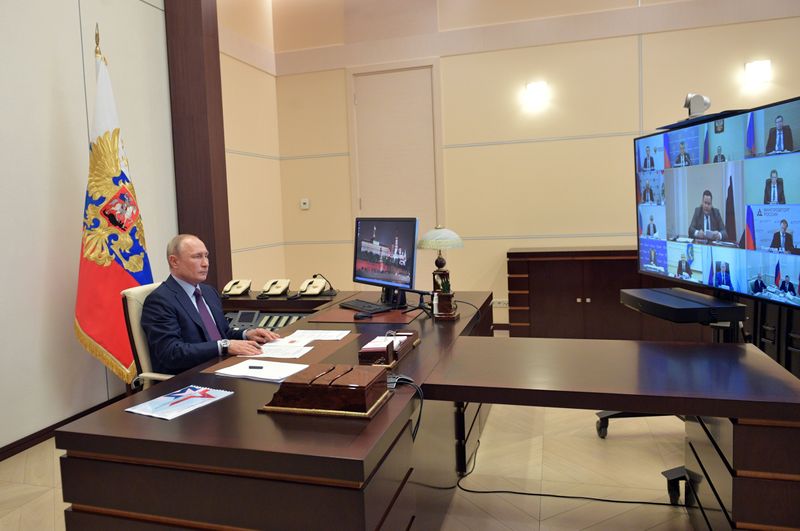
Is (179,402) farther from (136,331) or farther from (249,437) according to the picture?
(136,331)

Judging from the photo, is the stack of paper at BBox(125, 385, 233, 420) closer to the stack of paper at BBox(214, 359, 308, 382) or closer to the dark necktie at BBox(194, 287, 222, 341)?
the stack of paper at BBox(214, 359, 308, 382)

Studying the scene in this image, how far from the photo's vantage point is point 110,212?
3.62 meters

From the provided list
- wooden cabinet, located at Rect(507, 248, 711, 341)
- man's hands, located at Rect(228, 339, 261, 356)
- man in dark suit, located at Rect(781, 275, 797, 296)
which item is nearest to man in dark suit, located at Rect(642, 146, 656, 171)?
man in dark suit, located at Rect(781, 275, 797, 296)

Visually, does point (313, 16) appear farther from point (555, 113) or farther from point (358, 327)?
point (358, 327)

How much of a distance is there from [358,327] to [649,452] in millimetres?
1698

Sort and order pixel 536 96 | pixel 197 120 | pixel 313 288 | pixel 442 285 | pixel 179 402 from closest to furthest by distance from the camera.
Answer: pixel 179 402, pixel 442 285, pixel 313 288, pixel 197 120, pixel 536 96

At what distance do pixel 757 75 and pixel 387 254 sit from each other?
3967mm

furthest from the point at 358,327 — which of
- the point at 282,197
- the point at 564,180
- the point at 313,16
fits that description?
the point at 313,16

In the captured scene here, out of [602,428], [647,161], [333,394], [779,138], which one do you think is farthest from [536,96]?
[333,394]

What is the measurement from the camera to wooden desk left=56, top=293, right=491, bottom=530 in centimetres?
137

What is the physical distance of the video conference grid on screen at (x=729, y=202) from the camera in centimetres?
190

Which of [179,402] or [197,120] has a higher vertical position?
[197,120]

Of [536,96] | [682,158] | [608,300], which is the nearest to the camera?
[682,158]

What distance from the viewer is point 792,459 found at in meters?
1.59
